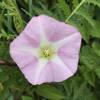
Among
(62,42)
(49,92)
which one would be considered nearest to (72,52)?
(62,42)

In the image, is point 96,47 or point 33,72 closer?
point 33,72

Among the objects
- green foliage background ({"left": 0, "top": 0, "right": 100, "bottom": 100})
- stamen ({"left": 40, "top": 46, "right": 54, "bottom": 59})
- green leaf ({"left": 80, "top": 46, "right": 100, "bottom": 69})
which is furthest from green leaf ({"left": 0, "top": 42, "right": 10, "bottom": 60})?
green leaf ({"left": 80, "top": 46, "right": 100, "bottom": 69})

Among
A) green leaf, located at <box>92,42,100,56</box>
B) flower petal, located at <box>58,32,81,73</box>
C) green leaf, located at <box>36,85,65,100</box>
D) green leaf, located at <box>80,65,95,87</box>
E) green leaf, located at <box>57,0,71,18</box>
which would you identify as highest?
green leaf, located at <box>57,0,71,18</box>

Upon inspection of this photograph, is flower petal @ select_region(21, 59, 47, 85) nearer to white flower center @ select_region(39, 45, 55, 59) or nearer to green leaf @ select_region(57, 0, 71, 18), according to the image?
white flower center @ select_region(39, 45, 55, 59)

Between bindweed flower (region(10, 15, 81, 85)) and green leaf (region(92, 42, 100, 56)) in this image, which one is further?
green leaf (region(92, 42, 100, 56))

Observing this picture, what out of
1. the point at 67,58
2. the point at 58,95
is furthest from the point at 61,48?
the point at 58,95

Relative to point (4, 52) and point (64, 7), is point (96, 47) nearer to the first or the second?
point (64, 7)

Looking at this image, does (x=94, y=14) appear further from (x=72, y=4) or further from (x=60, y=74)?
(x=60, y=74)
